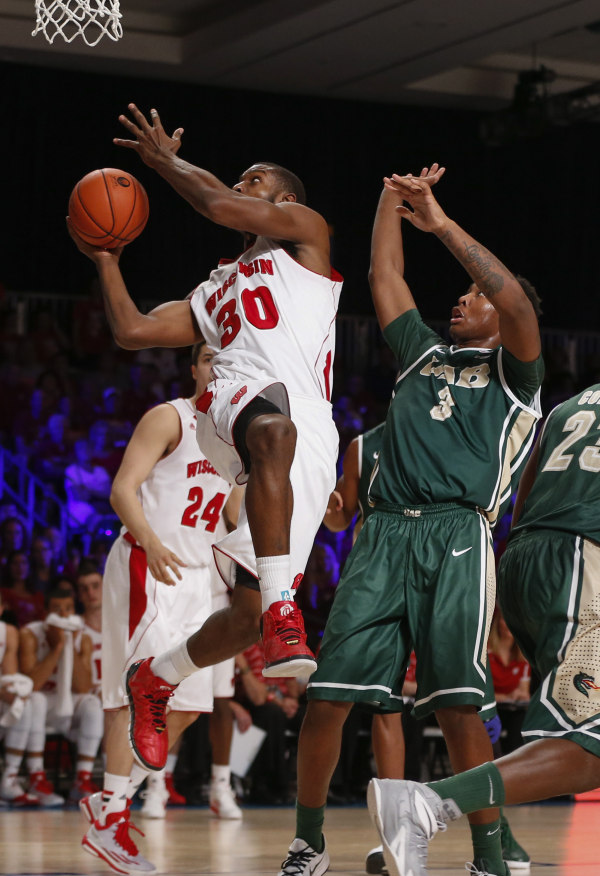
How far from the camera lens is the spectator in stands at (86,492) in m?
11.3

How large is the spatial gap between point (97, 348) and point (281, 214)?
930 centimetres

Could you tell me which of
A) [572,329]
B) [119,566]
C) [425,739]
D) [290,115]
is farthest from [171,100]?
[119,566]

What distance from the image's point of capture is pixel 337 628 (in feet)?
14.4

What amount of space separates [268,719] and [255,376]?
4.55 metres

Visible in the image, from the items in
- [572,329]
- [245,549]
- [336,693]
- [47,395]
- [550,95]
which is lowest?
[336,693]

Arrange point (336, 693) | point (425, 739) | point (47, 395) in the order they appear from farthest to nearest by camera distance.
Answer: point (47, 395) < point (425, 739) < point (336, 693)

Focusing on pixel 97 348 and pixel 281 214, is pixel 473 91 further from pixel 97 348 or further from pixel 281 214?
pixel 281 214

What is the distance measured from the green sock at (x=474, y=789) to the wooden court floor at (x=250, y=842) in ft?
4.70

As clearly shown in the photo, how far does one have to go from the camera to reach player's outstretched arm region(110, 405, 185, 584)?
5328 mm

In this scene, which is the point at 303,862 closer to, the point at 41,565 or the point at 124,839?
the point at 124,839

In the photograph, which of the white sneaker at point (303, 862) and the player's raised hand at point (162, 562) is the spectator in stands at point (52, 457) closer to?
the player's raised hand at point (162, 562)

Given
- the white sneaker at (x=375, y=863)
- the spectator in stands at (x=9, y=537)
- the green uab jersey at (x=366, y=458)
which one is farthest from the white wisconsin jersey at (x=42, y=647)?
the white sneaker at (x=375, y=863)

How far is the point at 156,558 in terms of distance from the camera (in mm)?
5332

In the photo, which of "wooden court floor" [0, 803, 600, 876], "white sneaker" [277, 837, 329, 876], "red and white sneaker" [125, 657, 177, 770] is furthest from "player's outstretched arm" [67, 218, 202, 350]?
"wooden court floor" [0, 803, 600, 876]
